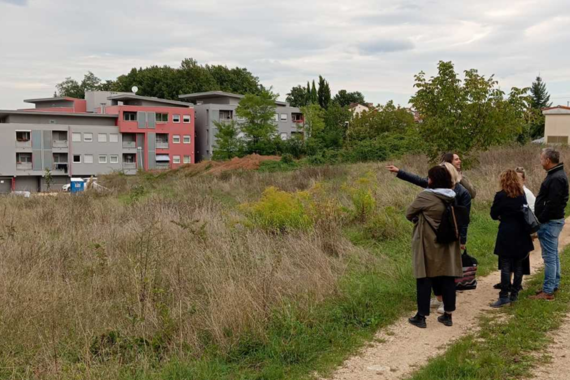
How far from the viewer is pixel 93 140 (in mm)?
72750

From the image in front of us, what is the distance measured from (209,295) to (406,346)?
2.33 meters

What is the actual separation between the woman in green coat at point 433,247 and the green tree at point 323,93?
315 feet

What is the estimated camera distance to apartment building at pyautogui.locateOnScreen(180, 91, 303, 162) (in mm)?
78250

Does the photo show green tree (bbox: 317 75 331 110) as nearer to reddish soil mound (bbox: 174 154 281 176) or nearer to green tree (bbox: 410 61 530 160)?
reddish soil mound (bbox: 174 154 281 176)

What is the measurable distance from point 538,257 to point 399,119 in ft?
166

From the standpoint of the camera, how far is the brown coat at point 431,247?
5742 mm

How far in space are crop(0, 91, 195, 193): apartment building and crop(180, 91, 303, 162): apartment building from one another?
8.41 ft

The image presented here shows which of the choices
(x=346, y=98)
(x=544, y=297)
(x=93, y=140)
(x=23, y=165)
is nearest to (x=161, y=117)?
(x=93, y=140)

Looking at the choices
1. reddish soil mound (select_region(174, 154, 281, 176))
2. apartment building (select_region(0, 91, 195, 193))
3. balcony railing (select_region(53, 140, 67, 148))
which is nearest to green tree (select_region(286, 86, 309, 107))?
apartment building (select_region(0, 91, 195, 193))

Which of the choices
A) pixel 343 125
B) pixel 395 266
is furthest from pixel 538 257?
pixel 343 125

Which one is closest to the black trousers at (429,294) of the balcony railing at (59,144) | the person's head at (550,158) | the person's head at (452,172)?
the person's head at (452,172)

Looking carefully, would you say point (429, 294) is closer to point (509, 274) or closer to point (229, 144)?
point (509, 274)

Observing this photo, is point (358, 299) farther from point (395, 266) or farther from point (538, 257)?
point (538, 257)

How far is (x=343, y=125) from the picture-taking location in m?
74.6
